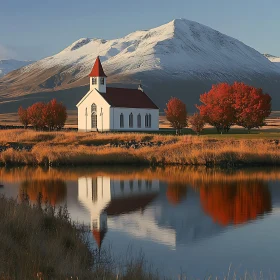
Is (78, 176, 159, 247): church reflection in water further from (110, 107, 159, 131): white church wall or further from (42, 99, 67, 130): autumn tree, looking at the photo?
(42, 99, 67, 130): autumn tree

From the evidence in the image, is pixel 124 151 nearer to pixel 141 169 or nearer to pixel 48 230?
pixel 141 169

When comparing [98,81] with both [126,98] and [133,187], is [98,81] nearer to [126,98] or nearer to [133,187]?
[126,98]

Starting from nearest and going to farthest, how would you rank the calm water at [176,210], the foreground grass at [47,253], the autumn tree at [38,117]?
the foreground grass at [47,253], the calm water at [176,210], the autumn tree at [38,117]

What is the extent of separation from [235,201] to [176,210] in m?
4.20

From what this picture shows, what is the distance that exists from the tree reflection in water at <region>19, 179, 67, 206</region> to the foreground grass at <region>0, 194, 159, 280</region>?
9.91 metres

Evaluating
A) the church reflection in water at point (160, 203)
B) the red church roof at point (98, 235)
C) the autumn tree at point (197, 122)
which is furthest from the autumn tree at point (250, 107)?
the red church roof at point (98, 235)

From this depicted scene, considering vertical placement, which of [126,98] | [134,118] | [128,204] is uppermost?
[126,98]

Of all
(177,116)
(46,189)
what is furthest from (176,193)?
(177,116)

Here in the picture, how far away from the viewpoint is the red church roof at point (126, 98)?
3575 inches

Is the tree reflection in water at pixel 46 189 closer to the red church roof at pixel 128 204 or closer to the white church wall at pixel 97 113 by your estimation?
the red church roof at pixel 128 204

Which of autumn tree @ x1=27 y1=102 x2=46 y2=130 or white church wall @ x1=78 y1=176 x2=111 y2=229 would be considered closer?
white church wall @ x1=78 y1=176 x2=111 y2=229

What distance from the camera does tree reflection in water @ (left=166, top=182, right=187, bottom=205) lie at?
2824 cm

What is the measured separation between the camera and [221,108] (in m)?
76.6

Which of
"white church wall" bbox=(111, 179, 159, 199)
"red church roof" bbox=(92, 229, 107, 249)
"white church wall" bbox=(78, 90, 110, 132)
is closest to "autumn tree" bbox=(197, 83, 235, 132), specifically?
"white church wall" bbox=(78, 90, 110, 132)
